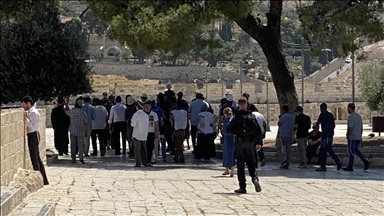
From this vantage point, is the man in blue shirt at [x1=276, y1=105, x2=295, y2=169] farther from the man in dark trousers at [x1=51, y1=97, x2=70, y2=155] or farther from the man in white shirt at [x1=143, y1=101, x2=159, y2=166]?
the man in dark trousers at [x1=51, y1=97, x2=70, y2=155]

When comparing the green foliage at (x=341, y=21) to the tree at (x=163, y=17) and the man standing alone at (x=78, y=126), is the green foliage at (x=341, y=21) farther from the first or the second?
the man standing alone at (x=78, y=126)

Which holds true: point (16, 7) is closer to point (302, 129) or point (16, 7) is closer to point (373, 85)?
point (302, 129)

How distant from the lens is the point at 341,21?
23.3 meters

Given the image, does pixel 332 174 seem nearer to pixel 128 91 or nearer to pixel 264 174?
pixel 264 174

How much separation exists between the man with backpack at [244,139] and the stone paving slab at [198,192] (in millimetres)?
337

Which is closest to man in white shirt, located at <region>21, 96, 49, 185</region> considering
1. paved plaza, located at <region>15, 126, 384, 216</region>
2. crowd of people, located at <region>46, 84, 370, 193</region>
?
paved plaza, located at <region>15, 126, 384, 216</region>

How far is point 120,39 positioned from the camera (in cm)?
2089

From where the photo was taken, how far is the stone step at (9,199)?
31.3 ft

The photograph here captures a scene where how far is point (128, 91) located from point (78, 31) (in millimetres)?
39913

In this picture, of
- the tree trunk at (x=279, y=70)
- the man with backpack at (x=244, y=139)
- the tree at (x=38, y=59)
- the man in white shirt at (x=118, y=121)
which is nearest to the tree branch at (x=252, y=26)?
the tree trunk at (x=279, y=70)

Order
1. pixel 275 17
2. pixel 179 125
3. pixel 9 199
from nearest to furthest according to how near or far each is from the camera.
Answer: pixel 9 199
pixel 179 125
pixel 275 17

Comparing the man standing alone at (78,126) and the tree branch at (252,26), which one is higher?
the tree branch at (252,26)

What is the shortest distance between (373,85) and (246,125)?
3999 cm

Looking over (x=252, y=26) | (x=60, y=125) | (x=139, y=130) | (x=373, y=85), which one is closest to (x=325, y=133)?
(x=139, y=130)
